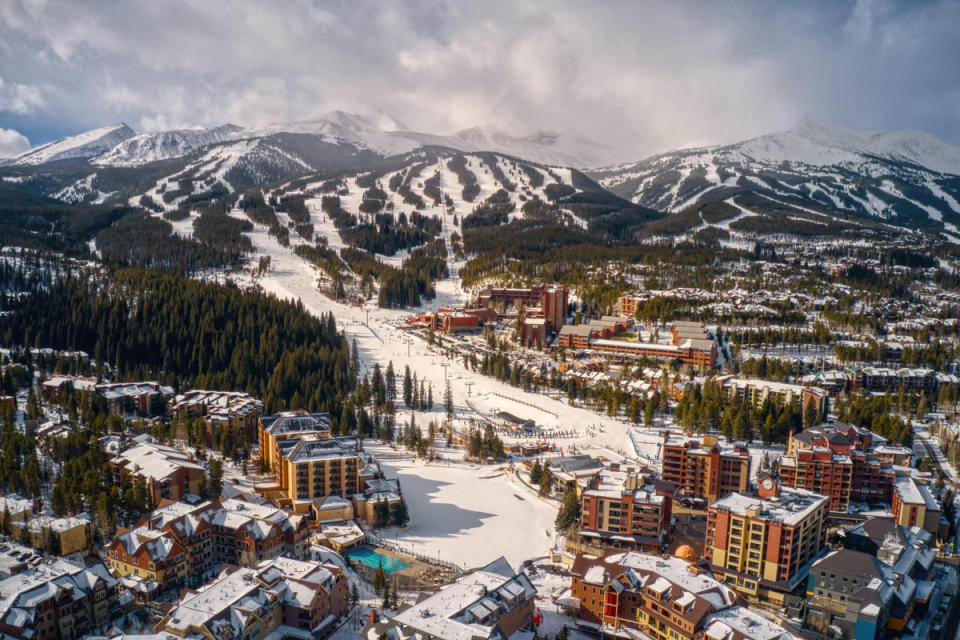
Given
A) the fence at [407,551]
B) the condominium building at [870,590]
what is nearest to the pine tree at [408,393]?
the fence at [407,551]

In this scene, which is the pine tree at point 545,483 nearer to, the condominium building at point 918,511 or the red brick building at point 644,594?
the red brick building at point 644,594

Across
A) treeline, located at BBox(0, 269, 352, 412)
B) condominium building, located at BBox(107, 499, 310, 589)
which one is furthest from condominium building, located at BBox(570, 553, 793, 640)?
treeline, located at BBox(0, 269, 352, 412)

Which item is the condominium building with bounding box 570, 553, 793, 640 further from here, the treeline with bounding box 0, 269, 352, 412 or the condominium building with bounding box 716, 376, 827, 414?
the treeline with bounding box 0, 269, 352, 412

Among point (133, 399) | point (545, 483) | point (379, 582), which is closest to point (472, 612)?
point (379, 582)

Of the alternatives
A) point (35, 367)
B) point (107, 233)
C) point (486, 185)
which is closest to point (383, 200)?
point (486, 185)

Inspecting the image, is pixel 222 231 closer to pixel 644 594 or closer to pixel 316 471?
pixel 316 471

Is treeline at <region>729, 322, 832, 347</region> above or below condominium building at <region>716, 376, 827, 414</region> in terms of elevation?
above

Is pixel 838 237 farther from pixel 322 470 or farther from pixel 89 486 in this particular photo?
pixel 89 486
